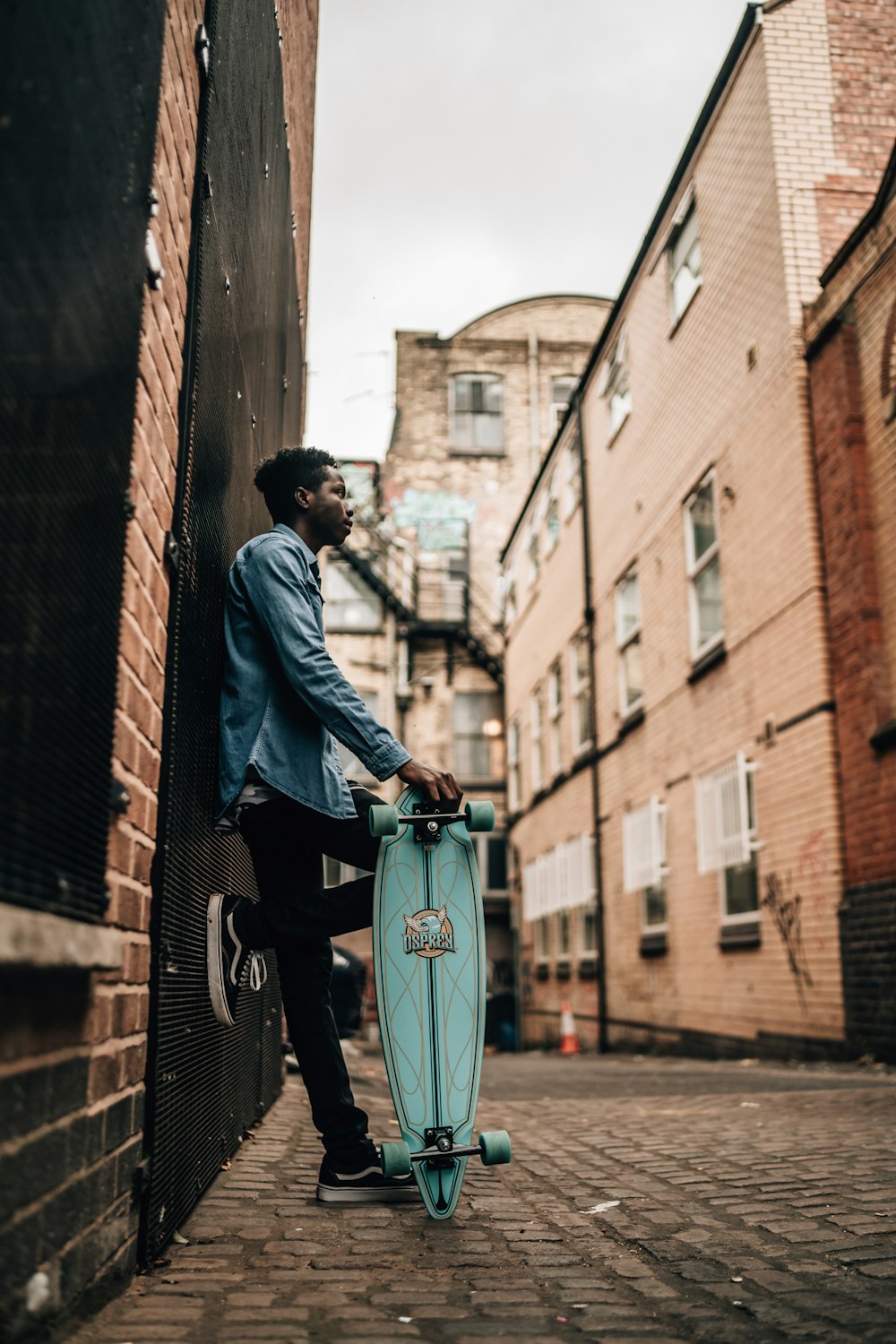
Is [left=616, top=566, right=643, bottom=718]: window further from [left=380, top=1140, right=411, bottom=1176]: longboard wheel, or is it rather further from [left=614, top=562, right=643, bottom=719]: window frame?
[left=380, top=1140, right=411, bottom=1176]: longboard wheel

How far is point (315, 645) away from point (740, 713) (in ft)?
27.5

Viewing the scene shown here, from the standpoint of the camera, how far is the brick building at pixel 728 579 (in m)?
9.67

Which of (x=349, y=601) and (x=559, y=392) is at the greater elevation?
(x=559, y=392)

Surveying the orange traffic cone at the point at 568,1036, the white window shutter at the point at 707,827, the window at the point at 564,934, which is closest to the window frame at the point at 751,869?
the white window shutter at the point at 707,827

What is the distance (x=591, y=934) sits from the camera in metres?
18.1

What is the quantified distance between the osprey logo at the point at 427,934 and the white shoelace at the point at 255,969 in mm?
458

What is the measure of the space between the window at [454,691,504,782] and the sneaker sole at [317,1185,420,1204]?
24.4 m

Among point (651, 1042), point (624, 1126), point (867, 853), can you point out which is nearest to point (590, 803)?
point (651, 1042)

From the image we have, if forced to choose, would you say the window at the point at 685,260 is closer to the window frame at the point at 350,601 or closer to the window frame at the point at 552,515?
the window frame at the point at 552,515

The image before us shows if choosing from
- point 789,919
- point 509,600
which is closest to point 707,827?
point 789,919

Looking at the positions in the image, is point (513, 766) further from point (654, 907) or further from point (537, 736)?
point (654, 907)

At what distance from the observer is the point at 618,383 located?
16.1 m

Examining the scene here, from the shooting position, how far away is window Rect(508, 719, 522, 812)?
82.1 feet

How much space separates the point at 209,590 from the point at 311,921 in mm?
982
